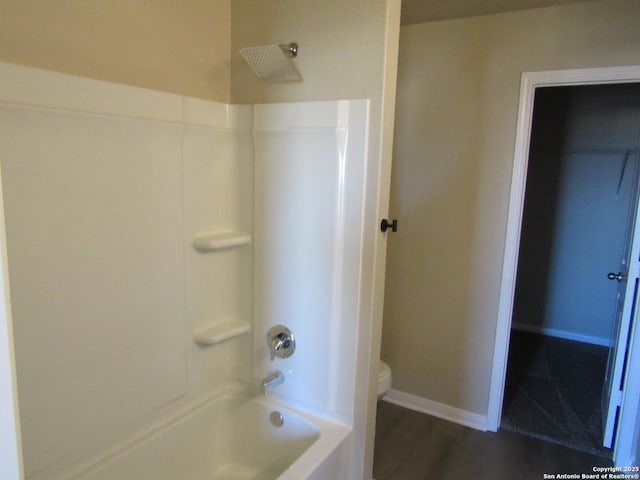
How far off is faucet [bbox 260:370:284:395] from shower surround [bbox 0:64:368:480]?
39mm

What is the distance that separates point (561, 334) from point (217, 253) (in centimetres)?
373

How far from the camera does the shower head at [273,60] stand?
1635 millimetres

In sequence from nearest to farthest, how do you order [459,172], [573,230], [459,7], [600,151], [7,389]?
[7,389] < [459,7] < [459,172] < [600,151] < [573,230]

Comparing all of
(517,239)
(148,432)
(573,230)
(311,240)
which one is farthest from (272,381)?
(573,230)

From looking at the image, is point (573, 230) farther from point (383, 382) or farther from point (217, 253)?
point (217, 253)

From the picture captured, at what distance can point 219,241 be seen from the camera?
1846 millimetres

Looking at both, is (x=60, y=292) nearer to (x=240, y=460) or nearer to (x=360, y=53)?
(x=240, y=460)

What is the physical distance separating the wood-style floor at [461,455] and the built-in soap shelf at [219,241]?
57.7 inches

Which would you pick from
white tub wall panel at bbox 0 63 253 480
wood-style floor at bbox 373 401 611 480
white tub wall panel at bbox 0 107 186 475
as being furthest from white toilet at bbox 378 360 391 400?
white tub wall panel at bbox 0 107 186 475

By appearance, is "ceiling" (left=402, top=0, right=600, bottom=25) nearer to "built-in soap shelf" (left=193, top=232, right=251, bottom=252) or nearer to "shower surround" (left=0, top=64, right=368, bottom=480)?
"shower surround" (left=0, top=64, right=368, bottom=480)

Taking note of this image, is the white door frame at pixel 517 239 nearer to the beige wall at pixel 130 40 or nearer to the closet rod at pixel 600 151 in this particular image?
the beige wall at pixel 130 40

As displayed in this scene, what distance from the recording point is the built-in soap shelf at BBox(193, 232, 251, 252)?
1.82m

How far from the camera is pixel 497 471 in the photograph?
89.9 inches

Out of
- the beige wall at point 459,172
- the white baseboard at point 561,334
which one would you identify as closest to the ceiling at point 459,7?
the beige wall at point 459,172
